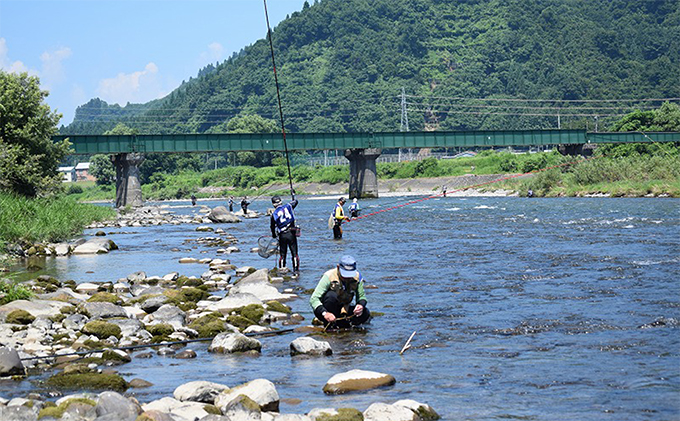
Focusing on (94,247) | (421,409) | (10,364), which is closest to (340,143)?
(94,247)

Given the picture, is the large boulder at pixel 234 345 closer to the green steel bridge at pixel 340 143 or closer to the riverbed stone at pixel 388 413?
the riverbed stone at pixel 388 413

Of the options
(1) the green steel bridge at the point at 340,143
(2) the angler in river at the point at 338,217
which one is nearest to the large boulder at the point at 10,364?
(2) the angler in river at the point at 338,217

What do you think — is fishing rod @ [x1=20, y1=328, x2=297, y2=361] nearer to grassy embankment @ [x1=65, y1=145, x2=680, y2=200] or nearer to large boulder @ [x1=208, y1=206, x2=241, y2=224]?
large boulder @ [x1=208, y1=206, x2=241, y2=224]

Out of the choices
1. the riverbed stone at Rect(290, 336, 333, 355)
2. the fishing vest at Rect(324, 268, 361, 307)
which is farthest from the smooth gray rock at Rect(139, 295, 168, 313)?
the riverbed stone at Rect(290, 336, 333, 355)

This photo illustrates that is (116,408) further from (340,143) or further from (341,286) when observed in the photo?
(340,143)

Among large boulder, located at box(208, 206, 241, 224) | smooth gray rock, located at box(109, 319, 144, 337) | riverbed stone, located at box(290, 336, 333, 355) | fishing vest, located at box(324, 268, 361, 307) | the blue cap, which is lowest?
large boulder, located at box(208, 206, 241, 224)

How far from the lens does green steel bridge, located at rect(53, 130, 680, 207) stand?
300 ft

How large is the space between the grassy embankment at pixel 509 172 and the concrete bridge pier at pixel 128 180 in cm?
1324

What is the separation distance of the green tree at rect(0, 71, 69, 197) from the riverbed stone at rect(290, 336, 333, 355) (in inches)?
1232

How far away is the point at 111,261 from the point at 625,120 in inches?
3892

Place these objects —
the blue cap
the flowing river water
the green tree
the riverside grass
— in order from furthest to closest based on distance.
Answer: the green tree → the riverside grass → the blue cap → the flowing river water

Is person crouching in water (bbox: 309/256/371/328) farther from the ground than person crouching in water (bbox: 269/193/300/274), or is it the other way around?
person crouching in water (bbox: 269/193/300/274)

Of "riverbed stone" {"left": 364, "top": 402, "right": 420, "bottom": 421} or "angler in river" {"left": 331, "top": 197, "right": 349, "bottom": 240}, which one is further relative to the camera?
"angler in river" {"left": 331, "top": 197, "right": 349, "bottom": 240}

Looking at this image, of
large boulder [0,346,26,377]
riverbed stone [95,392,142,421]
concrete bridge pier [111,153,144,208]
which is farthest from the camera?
concrete bridge pier [111,153,144,208]
